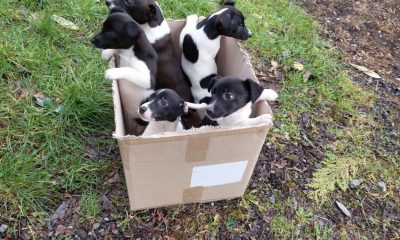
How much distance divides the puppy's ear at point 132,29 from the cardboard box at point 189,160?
1.02 ft

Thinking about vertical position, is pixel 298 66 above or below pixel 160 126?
below

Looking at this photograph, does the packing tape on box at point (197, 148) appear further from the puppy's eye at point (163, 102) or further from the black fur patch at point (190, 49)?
the black fur patch at point (190, 49)

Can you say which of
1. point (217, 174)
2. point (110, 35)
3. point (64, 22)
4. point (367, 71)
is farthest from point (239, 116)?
point (367, 71)

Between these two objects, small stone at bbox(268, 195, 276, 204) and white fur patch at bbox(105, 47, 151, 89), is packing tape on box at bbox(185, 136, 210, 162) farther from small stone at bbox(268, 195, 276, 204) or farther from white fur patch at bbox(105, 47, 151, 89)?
small stone at bbox(268, 195, 276, 204)

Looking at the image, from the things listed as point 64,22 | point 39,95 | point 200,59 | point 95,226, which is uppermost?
point 200,59

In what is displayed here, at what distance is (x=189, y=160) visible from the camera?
2139 mm

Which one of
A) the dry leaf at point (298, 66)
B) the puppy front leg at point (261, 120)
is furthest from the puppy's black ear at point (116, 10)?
the dry leaf at point (298, 66)

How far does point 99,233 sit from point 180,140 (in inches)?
34.6

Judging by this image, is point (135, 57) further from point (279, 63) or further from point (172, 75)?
point (279, 63)

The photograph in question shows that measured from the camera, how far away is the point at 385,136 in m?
3.31

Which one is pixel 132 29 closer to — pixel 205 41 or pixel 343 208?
pixel 205 41

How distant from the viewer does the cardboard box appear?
1954 mm

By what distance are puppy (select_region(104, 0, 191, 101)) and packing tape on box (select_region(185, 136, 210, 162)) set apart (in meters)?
0.84

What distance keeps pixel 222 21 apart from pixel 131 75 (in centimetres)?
75
